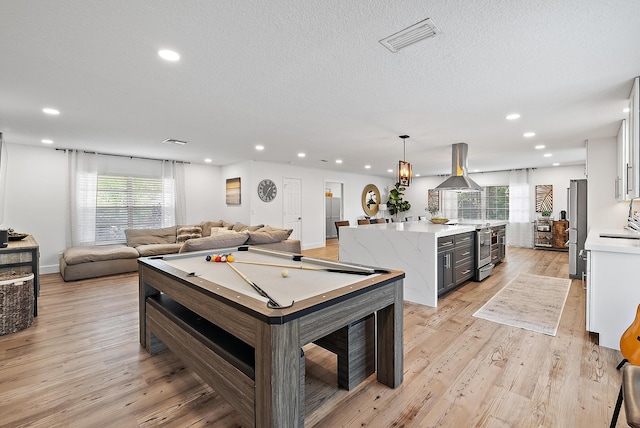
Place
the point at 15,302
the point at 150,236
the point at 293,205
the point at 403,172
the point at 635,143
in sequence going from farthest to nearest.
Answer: the point at 293,205 → the point at 150,236 → the point at 403,172 → the point at 15,302 → the point at 635,143

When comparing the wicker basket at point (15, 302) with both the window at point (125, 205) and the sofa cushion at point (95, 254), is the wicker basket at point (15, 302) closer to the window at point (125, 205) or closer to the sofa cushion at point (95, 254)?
the sofa cushion at point (95, 254)

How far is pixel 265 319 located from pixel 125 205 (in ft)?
21.5

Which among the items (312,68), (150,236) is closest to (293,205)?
(150,236)

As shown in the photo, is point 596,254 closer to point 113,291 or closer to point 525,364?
point 525,364

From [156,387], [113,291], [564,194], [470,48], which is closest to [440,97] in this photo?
[470,48]

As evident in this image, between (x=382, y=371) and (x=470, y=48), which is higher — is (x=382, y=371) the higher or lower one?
the lower one

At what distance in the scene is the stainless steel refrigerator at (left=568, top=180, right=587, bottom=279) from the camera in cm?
482

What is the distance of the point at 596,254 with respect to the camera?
2.68m

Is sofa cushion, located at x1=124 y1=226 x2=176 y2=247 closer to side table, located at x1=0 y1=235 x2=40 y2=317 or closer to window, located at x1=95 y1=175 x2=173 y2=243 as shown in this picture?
window, located at x1=95 y1=175 x2=173 y2=243

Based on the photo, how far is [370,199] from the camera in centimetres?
1103

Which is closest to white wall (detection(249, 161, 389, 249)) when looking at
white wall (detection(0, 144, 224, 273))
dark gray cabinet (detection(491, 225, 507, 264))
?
white wall (detection(0, 144, 224, 273))

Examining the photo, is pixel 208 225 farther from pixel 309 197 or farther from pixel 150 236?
pixel 309 197

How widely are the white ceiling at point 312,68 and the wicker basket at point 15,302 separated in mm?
1839

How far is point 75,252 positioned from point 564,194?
37.2 ft
